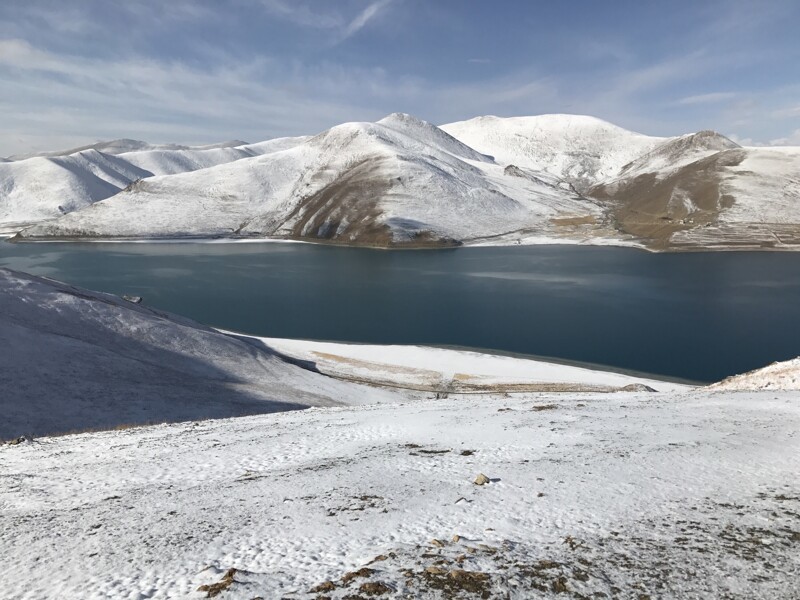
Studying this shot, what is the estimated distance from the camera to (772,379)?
28.9 metres

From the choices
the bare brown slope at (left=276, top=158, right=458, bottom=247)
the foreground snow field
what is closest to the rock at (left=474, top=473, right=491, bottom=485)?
the foreground snow field

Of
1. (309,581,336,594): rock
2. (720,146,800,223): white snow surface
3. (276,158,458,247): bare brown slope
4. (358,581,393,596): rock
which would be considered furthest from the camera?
(276,158,458,247): bare brown slope

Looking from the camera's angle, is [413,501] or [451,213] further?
[451,213]

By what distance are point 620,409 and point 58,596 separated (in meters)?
19.5

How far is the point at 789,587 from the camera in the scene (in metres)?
8.09

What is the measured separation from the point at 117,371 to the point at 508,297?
5755 cm

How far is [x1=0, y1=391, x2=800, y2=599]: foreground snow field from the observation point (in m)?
8.27

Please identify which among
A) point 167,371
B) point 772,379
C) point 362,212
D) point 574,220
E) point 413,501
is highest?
point 362,212

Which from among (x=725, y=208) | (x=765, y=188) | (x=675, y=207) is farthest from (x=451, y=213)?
(x=765, y=188)

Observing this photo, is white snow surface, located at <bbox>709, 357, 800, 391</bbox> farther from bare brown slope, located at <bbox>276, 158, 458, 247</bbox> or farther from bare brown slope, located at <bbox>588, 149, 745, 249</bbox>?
bare brown slope, located at <bbox>276, 158, 458, 247</bbox>

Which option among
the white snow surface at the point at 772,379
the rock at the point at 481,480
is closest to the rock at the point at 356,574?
the rock at the point at 481,480

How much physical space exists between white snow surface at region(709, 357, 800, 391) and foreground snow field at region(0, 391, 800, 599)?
456 inches

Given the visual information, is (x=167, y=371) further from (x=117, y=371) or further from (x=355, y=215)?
(x=355, y=215)

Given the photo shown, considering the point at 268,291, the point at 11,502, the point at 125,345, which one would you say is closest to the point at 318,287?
the point at 268,291
